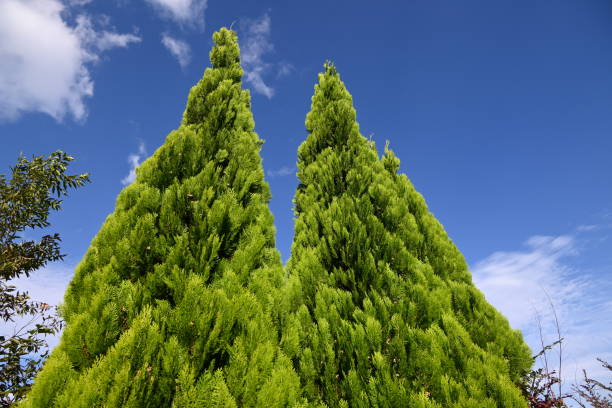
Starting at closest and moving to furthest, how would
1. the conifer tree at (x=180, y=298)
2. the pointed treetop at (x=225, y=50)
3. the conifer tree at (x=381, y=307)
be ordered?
the conifer tree at (x=180, y=298)
the conifer tree at (x=381, y=307)
the pointed treetop at (x=225, y=50)

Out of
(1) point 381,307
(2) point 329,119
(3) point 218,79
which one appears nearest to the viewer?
(1) point 381,307

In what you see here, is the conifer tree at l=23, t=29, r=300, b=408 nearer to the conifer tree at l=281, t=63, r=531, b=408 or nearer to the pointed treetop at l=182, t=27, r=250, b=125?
the conifer tree at l=281, t=63, r=531, b=408

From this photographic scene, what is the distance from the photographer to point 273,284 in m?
3.66

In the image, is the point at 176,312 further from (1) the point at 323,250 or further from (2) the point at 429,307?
(2) the point at 429,307

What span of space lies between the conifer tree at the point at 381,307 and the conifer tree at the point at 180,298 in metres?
0.63

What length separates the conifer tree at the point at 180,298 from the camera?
2539 millimetres

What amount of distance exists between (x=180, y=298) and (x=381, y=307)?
2451 mm

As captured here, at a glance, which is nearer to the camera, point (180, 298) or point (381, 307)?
point (180, 298)

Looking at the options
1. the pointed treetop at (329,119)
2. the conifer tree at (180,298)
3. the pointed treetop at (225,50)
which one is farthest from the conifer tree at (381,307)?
the pointed treetop at (225,50)

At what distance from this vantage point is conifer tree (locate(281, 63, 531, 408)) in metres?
3.45

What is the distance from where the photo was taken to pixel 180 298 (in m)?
3.07

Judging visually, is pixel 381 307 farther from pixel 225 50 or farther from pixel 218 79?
pixel 225 50

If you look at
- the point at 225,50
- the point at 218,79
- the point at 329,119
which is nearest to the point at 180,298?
the point at 218,79

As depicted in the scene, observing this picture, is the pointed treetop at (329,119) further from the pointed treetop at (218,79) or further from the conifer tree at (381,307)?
the pointed treetop at (218,79)
